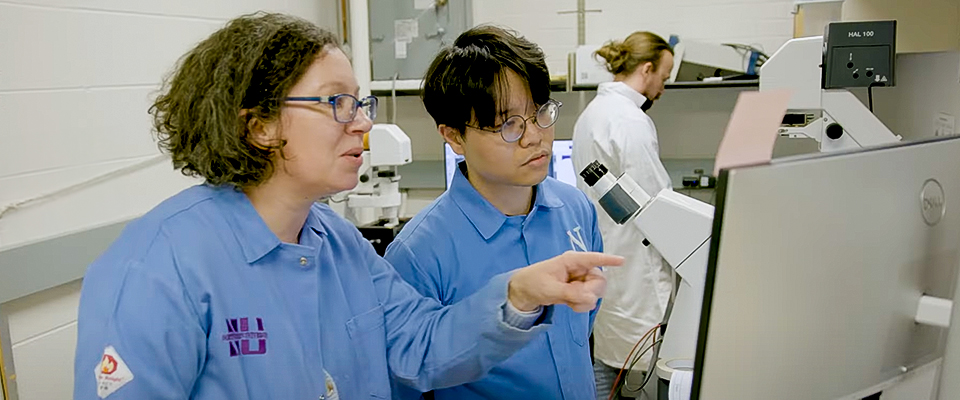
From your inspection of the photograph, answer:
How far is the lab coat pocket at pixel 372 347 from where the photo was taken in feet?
3.66

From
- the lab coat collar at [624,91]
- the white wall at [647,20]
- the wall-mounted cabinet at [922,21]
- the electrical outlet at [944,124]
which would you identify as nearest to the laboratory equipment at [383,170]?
the lab coat collar at [624,91]

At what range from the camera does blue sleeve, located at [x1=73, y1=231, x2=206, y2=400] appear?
868mm

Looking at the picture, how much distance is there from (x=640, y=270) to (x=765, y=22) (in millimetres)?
1550

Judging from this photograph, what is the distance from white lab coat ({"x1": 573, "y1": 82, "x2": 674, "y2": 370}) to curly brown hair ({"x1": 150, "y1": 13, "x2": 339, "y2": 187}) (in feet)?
6.21

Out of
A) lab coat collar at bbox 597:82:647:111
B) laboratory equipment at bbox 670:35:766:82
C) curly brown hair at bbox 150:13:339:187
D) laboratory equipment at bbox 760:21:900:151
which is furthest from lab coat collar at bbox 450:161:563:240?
laboratory equipment at bbox 670:35:766:82

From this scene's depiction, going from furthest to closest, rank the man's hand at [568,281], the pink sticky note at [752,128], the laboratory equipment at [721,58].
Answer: the laboratory equipment at [721,58], the man's hand at [568,281], the pink sticky note at [752,128]

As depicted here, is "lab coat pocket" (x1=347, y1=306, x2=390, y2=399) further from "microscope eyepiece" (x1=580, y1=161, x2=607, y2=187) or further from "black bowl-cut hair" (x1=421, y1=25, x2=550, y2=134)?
"microscope eyepiece" (x1=580, y1=161, x2=607, y2=187)

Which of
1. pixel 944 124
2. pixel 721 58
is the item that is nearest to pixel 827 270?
pixel 944 124

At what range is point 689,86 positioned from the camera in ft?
11.3

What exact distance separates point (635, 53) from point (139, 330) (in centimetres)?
250

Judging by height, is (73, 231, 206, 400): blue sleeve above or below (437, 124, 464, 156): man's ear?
below

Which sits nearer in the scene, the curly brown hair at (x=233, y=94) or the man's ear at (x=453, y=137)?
the curly brown hair at (x=233, y=94)

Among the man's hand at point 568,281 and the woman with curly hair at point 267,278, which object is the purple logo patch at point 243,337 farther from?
the man's hand at point 568,281

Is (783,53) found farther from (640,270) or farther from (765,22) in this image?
(765,22)
